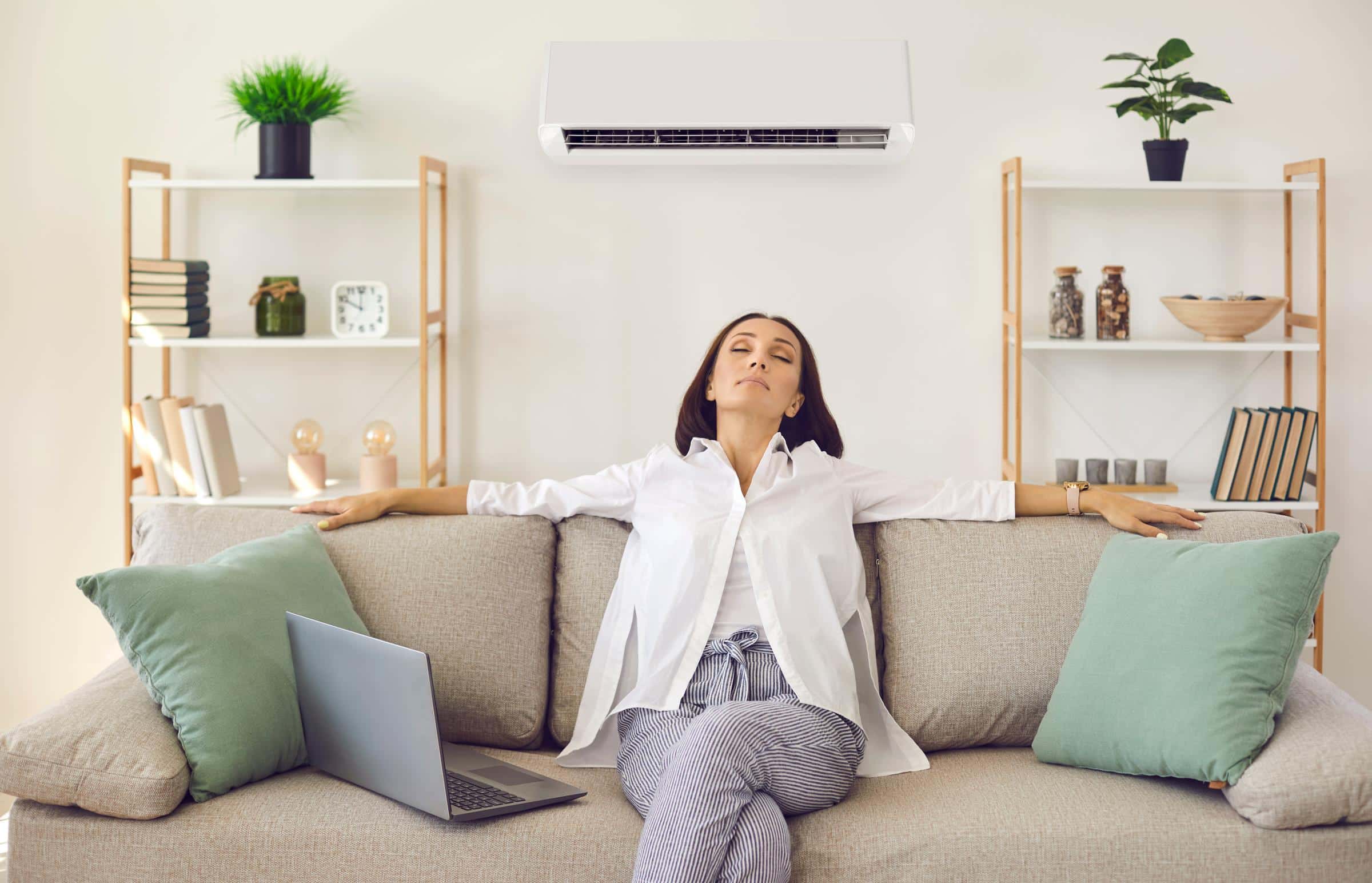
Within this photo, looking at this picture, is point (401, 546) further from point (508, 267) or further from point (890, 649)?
point (508, 267)

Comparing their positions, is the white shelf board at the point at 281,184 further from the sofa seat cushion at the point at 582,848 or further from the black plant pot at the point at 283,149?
the sofa seat cushion at the point at 582,848

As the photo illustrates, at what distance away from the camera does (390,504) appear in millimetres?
2230

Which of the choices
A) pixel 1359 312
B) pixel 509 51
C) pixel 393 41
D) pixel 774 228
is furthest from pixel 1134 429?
pixel 393 41

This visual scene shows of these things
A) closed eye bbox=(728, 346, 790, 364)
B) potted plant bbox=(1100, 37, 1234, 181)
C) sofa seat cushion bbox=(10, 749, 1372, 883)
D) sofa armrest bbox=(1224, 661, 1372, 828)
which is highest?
potted plant bbox=(1100, 37, 1234, 181)

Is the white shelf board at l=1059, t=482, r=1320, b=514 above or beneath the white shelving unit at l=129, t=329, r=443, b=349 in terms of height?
beneath

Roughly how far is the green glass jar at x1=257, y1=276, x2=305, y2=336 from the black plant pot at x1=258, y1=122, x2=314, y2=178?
28cm

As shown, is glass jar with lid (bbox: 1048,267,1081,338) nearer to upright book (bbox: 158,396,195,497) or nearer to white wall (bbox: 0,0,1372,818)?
white wall (bbox: 0,0,1372,818)

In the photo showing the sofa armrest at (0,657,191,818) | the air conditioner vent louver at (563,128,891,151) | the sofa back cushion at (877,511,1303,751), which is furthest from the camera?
the air conditioner vent louver at (563,128,891,151)

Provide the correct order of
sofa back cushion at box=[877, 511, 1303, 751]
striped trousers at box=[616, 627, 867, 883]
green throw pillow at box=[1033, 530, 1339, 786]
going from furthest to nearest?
1. sofa back cushion at box=[877, 511, 1303, 751]
2. green throw pillow at box=[1033, 530, 1339, 786]
3. striped trousers at box=[616, 627, 867, 883]

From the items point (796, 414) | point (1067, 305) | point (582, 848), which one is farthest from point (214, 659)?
point (1067, 305)

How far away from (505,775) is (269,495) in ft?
4.70

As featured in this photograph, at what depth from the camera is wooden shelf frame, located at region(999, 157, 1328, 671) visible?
9.40ft

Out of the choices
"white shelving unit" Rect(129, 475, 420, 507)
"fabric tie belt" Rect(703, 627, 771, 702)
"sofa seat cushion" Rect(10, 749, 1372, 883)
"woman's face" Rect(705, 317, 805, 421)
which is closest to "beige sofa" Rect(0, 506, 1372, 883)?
"sofa seat cushion" Rect(10, 749, 1372, 883)

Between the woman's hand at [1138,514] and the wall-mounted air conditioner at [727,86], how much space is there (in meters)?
0.82
